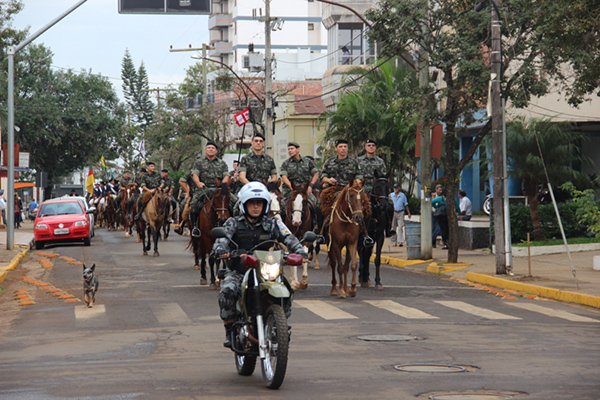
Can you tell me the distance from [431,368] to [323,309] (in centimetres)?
531

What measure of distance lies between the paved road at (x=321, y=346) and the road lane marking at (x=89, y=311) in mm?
38

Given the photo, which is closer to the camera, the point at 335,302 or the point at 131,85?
the point at 335,302

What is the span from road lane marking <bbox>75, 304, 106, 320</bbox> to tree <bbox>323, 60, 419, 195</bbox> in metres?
21.9

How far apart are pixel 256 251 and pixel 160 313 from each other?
5.98m

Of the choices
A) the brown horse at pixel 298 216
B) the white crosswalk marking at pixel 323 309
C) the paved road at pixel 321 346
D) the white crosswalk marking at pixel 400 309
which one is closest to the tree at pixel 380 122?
the brown horse at pixel 298 216

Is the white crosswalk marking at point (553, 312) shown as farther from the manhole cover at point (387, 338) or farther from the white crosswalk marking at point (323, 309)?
the manhole cover at point (387, 338)

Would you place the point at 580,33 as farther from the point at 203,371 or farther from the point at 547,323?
the point at 203,371

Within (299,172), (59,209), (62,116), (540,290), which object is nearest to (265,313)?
(299,172)

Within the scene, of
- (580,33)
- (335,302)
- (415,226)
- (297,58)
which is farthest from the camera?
(297,58)

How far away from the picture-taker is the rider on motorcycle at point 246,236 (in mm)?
9225

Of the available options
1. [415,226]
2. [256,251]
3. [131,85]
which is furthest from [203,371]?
[131,85]

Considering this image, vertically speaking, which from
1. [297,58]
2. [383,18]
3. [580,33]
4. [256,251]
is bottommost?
[256,251]

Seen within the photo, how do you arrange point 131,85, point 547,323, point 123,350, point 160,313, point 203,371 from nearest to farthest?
point 203,371 < point 123,350 < point 547,323 < point 160,313 < point 131,85

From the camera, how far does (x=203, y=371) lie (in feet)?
31.0
